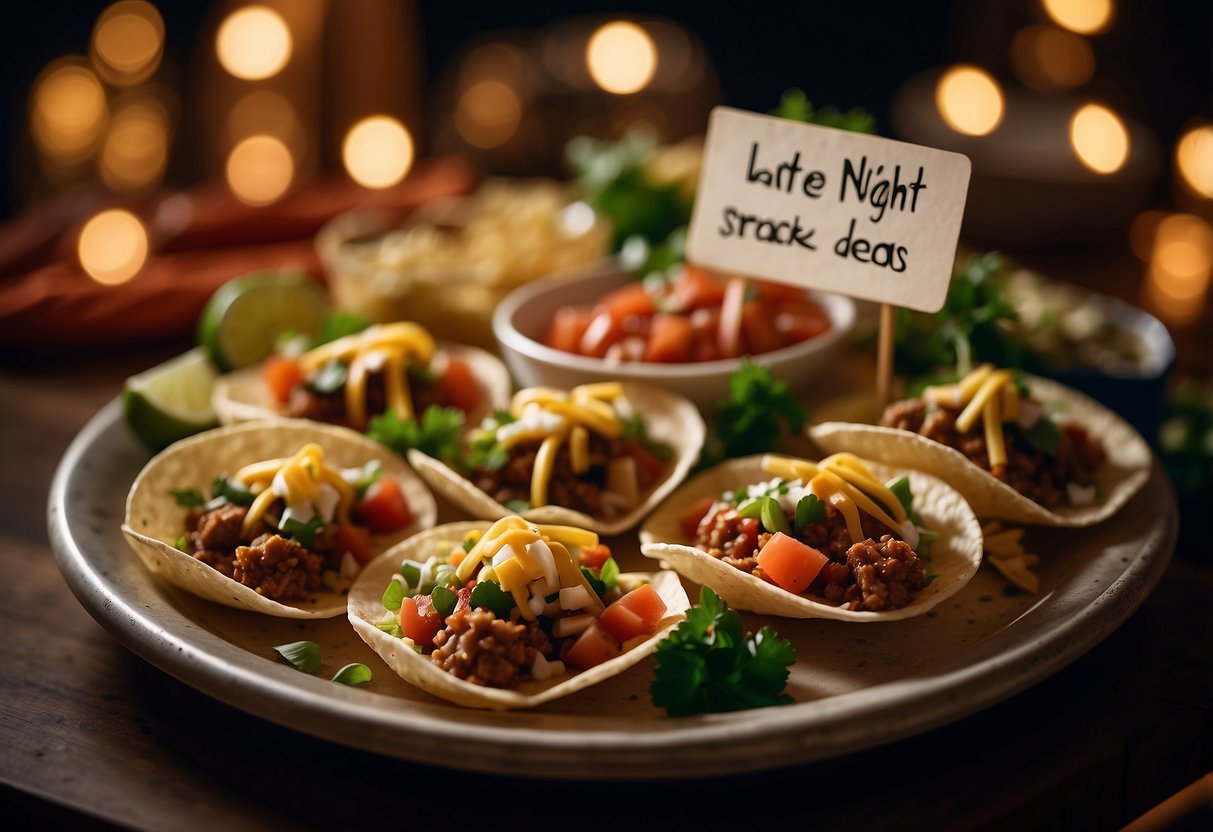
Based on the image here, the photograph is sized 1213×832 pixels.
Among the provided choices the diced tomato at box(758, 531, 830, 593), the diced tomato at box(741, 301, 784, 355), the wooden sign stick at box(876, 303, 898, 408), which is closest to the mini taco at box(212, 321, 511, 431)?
the diced tomato at box(741, 301, 784, 355)

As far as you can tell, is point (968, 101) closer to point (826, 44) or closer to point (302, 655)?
point (826, 44)

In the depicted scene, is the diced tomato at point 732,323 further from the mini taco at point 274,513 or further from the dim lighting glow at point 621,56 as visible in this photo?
the dim lighting glow at point 621,56

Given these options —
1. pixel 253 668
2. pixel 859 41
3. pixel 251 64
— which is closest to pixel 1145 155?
pixel 859 41

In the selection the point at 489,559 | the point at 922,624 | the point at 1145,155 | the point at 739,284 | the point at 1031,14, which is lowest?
the point at 922,624

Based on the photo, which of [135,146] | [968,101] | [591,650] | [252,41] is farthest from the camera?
[135,146]

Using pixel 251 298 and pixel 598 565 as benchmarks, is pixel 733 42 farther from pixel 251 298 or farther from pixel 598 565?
pixel 598 565

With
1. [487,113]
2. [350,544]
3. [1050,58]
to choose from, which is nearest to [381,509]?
[350,544]
